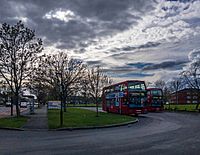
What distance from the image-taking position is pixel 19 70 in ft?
105

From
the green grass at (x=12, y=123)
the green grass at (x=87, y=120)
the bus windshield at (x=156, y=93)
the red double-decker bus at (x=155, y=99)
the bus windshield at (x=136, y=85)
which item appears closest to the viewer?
the green grass at (x=12, y=123)

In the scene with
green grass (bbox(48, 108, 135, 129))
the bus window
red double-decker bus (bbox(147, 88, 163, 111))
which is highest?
the bus window

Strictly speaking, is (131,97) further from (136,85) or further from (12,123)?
(12,123)

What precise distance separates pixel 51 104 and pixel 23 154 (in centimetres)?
3857

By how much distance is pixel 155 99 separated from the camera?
168 feet

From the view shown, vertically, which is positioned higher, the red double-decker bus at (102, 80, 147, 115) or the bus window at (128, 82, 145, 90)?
the bus window at (128, 82, 145, 90)

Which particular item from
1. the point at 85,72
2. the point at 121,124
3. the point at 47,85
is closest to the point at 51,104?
the point at 47,85

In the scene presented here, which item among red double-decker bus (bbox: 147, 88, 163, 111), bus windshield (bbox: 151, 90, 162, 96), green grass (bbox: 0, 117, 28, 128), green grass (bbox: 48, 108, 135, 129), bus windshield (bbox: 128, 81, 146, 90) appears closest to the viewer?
green grass (bbox: 0, 117, 28, 128)

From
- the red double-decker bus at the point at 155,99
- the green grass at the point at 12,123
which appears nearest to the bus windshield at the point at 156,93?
the red double-decker bus at the point at 155,99

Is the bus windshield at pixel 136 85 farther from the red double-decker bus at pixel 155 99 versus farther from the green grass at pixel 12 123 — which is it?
the red double-decker bus at pixel 155 99

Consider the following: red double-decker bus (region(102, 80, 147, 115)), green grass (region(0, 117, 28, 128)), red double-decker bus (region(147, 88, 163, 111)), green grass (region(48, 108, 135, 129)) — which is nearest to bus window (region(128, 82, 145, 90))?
red double-decker bus (region(102, 80, 147, 115))

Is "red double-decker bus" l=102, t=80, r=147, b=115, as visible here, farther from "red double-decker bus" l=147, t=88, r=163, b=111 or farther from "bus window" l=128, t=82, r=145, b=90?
"red double-decker bus" l=147, t=88, r=163, b=111

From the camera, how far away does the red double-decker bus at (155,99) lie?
5045 cm

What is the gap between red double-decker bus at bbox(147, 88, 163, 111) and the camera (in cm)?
5045
